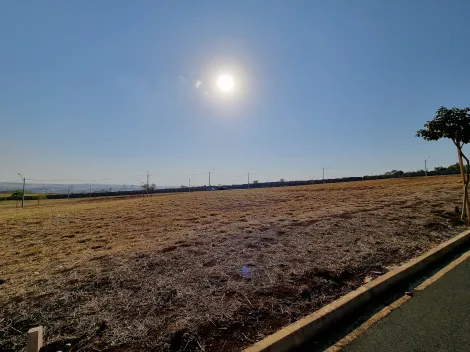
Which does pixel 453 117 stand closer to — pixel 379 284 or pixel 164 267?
pixel 379 284

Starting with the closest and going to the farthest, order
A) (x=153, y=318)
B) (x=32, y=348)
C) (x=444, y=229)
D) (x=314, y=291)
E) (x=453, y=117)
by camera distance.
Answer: (x=32, y=348) → (x=153, y=318) → (x=314, y=291) → (x=444, y=229) → (x=453, y=117)

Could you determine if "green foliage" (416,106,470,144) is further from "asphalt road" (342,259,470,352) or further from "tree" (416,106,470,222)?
"asphalt road" (342,259,470,352)

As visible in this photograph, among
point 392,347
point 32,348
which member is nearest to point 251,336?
point 392,347

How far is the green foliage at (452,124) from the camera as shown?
741 cm

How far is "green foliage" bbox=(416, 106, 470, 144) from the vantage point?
741 cm

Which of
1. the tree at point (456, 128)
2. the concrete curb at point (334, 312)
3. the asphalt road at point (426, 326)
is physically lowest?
the asphalt road at point (426, 326)

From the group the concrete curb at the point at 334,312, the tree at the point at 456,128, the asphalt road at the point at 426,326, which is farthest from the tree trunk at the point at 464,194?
the asphalt road at the point at 426,326

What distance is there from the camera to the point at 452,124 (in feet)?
24.5

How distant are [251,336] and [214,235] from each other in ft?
14.5

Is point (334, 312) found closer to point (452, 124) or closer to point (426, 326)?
point (426, 326)

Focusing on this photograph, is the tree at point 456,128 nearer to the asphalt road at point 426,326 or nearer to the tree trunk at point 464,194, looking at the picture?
the tree trunk at point 464,194

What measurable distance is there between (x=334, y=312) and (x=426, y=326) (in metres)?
0.93

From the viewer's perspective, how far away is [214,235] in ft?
22.1

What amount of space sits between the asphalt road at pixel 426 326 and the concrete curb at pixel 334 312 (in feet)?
1.06
